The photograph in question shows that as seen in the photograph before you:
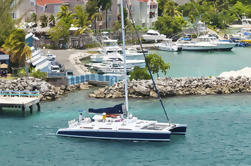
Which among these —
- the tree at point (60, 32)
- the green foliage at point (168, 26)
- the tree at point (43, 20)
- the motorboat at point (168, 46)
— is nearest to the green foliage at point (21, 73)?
the tree at point (60, 32)

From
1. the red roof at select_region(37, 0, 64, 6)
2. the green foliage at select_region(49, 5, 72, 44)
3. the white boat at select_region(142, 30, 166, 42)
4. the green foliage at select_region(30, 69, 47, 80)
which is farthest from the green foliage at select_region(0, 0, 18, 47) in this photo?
the white boat at select_region(142, 30, 166, 42)

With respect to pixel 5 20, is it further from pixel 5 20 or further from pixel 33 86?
pixel 33 86

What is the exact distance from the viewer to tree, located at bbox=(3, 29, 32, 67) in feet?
264

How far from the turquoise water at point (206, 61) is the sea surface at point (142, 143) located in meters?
21.8

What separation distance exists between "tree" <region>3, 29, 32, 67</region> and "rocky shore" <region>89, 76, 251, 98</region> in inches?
523

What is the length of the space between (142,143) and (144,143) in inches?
6.8

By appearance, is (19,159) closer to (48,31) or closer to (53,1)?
(48,31)

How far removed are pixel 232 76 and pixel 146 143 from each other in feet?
88.3

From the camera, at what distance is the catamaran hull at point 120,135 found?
167 feet

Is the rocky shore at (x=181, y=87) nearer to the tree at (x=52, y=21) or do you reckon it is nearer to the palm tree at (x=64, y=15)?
the palm tree at (x=64, y=15)

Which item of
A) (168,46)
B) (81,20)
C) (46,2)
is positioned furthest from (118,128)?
(46,2)

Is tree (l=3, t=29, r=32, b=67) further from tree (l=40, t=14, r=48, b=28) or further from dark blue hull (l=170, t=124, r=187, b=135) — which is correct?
tree (l=40, t=14, r=48, b=28)

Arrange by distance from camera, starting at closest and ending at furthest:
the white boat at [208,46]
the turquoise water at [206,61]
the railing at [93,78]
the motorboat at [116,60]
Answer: the railing at [93,78]
the turquoise water at [206,61]
the motorboat at [116,60]
the white boat at [208,46]

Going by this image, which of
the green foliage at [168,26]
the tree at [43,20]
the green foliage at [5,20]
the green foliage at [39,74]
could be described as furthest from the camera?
the green foliage at [168,26]
